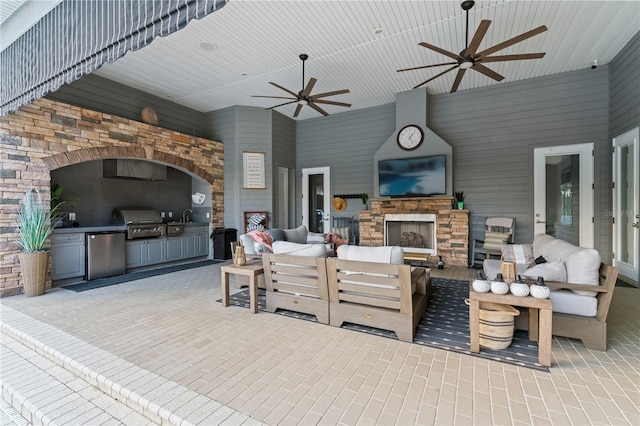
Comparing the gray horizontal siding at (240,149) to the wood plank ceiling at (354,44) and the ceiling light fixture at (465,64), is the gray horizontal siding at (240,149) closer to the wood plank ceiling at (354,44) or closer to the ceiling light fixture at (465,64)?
the wood plank ceiling at (354,44)

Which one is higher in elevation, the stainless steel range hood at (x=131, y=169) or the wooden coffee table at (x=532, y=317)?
the stainless steel range hood at (x=131, y=169)

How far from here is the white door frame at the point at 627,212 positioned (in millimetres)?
4527

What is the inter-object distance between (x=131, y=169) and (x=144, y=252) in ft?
5.66

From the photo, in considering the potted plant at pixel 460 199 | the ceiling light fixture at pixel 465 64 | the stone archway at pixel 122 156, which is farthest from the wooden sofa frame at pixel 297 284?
the potted plant at pixel 460 199

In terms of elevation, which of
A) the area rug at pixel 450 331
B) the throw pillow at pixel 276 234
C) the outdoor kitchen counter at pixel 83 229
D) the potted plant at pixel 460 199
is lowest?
the area rug at pixel 450 331

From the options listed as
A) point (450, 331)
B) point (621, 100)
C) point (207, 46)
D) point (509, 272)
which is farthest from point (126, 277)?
point (621, 100)

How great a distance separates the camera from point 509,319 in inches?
96.6

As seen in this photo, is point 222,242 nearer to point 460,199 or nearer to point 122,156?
point 122,156

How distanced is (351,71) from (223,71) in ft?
8.18

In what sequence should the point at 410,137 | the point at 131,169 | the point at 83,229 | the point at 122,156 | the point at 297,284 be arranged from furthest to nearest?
the point at 410,137, the point at 131,169, the point at 122,156, the point at 83,229, the point at 297,284

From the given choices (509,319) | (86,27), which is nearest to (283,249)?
(509,319)

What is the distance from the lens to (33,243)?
409 centimetres

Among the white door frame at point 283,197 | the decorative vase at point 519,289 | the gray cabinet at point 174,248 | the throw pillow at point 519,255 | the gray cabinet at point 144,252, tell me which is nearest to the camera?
the decorative vase at point 519,289

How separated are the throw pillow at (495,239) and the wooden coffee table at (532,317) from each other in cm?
348
